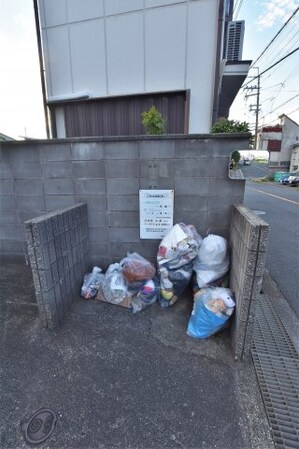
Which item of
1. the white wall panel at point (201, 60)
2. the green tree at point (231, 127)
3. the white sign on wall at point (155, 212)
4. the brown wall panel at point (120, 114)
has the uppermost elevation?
the white wall panel at point (201, 60)

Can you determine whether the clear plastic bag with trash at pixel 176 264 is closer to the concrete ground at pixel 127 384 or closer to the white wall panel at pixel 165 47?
the concrete ground at pixel 127 384

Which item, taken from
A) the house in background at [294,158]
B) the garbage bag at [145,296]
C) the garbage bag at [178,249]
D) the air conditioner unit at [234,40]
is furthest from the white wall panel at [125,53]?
the house in background at [294,158]

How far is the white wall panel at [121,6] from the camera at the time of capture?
3889 mm

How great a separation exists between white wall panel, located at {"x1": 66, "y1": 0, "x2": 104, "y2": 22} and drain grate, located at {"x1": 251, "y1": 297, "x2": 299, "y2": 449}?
18.3 feet

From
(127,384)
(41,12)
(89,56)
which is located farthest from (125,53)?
(127,384)

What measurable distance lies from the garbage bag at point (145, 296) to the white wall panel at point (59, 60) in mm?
4134

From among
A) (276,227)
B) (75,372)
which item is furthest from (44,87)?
(276,227)

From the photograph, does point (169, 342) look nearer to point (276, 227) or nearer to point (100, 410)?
point (100, 410)

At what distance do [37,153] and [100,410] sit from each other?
2.95 m

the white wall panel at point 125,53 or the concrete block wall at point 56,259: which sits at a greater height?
the white wall panel at point 125,53

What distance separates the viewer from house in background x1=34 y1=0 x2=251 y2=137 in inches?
150

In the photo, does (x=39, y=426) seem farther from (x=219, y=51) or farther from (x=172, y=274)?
(x=219, y=51)

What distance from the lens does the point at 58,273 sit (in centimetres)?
236

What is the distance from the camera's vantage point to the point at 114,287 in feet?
8.93
